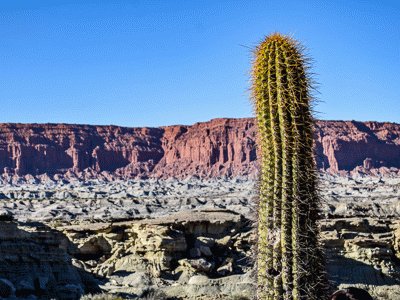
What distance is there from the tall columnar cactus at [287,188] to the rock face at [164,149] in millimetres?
129239

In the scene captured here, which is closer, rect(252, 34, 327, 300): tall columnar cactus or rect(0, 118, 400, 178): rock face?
rect(252, 34, 327, 300): tall columnar cactus

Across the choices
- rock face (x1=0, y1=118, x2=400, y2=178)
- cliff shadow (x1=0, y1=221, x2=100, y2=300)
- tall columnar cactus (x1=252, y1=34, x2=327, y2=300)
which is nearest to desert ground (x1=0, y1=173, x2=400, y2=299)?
cliff shadow (x1=0, y1=221, x2=100, y2=300)

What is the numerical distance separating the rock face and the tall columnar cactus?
424ft

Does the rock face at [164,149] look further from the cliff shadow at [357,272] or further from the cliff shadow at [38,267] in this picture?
the cliff shadow at [38,267]

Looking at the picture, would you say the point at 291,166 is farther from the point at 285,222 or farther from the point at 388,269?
the point at 388,269

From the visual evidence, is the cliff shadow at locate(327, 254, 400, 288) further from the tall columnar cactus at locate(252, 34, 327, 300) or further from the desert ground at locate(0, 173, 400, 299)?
the tall columnar cactus at locate(252, 34, 327, 300)

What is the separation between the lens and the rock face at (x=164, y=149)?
140875mm

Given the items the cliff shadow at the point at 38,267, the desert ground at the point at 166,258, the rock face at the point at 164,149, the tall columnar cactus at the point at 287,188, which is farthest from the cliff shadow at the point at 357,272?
the rock face at the point at 164,149

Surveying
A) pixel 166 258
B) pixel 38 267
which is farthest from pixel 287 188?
pixel 166 258

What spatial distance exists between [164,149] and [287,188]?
151 metres

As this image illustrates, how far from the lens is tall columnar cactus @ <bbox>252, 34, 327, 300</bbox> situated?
5434 millimetres

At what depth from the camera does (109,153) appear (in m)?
152

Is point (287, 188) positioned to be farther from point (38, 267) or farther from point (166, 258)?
point (166, 258)

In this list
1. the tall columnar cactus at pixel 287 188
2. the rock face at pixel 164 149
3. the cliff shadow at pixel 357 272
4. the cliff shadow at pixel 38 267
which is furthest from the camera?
the rock face at pixel 164 149
